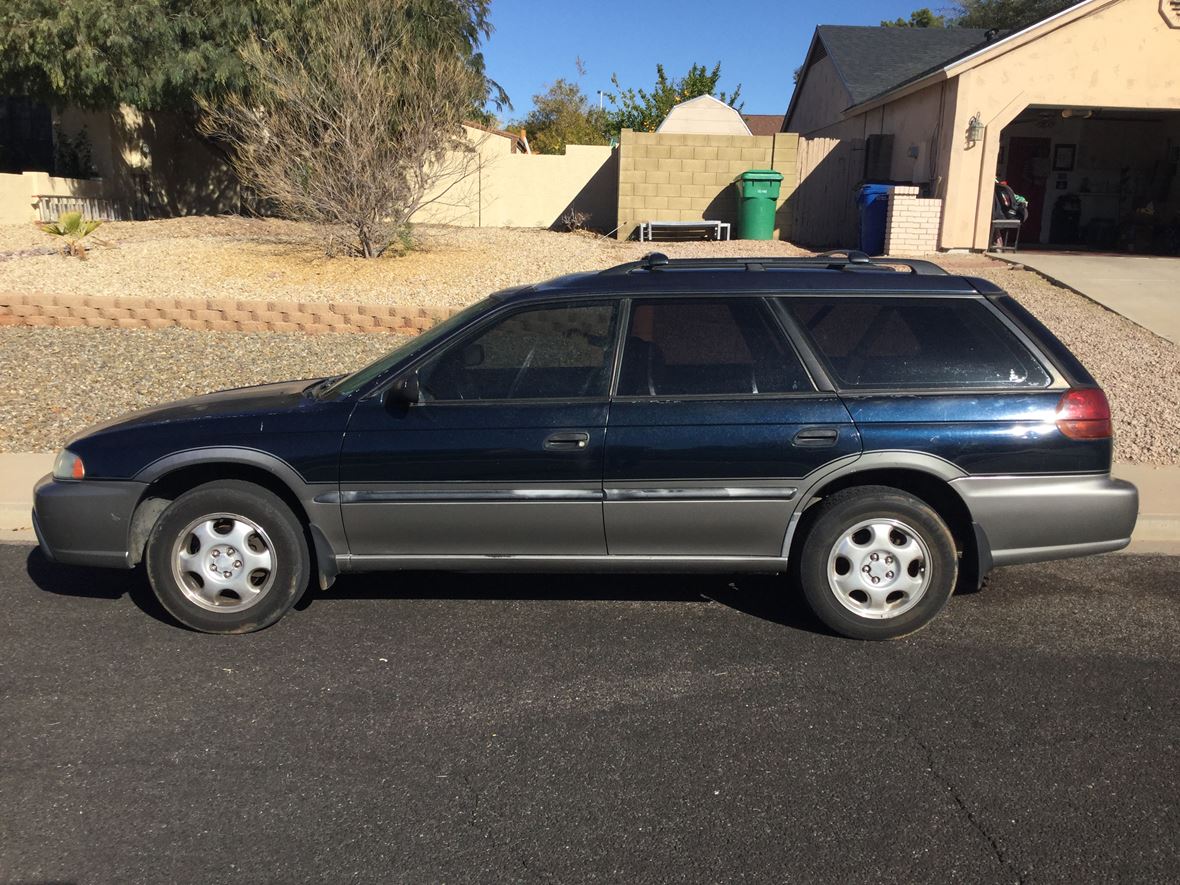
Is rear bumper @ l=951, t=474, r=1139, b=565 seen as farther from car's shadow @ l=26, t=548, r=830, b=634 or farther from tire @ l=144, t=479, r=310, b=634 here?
tire @ l=144, t=479, r=310, b=634

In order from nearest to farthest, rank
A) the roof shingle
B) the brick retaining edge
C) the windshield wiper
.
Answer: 1. the windshield wiper
2. the brick retaining edge
3. the roof shingle

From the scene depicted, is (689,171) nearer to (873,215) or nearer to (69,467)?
(873,215)

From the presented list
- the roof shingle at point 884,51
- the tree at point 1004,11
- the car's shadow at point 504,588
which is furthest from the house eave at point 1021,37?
the tree at point 1004,11

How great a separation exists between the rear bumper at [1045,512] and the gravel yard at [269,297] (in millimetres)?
3444

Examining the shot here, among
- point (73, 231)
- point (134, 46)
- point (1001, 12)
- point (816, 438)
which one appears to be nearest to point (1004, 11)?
point (1001, 12)

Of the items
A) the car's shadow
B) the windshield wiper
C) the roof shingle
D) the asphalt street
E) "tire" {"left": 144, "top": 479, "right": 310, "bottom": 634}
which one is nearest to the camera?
the asphalt street

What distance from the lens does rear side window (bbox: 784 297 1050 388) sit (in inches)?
187

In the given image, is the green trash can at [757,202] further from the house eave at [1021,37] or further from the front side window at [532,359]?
the front side window at [532,359]

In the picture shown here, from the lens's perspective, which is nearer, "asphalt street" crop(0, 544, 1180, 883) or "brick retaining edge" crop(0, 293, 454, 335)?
"asphalt street" crop(0, 544, 1180, 883)

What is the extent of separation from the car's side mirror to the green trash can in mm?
14580

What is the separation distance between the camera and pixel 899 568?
15.4 ft

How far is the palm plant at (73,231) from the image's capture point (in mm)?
14727

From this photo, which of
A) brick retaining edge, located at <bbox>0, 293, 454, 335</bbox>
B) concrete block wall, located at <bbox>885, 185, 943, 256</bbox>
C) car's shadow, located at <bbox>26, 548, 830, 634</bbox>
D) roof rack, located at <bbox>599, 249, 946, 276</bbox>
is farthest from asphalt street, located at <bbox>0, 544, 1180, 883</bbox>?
concrete block wall, located at <bbox>885, 185, 943, 256</bbox>

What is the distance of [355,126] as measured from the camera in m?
13.0
